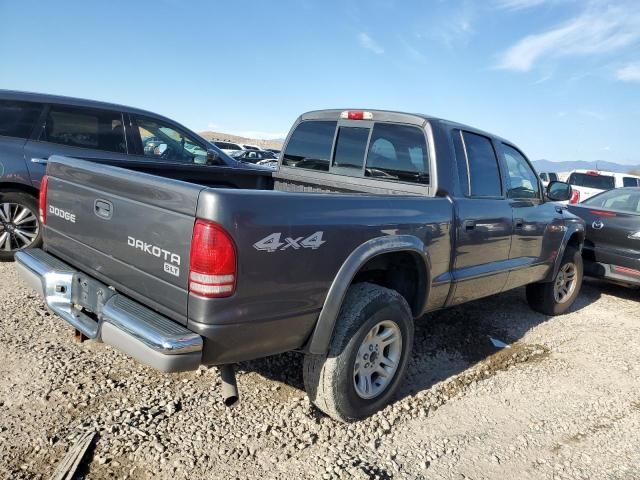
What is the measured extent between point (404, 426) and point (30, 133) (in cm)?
512

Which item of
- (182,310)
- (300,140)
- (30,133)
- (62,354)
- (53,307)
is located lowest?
(62,354)

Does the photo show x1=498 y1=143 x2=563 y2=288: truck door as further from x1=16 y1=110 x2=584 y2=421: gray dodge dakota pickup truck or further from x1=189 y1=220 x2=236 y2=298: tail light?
x1=189 y1=220 x2=236 y2=298: tail light

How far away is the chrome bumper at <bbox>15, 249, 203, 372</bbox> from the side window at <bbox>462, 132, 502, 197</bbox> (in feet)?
8.25

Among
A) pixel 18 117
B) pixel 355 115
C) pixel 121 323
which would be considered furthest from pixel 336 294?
pixel 18 117

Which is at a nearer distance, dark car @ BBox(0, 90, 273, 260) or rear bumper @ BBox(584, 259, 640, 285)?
dark car @ BBox(0, 90, 273, 260)

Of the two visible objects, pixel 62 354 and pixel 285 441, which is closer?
pixel 285 441

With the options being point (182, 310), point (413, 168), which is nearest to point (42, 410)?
point (182, 310)

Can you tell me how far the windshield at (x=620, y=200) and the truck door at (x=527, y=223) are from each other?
2101 mm

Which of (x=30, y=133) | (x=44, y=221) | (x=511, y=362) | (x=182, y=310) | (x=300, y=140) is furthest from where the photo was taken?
(x=30, y=133)

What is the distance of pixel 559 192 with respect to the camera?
4.92m

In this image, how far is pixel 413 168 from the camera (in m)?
3.66

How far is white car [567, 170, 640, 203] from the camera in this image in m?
13.4

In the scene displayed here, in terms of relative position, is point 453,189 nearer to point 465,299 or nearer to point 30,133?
point 465,299

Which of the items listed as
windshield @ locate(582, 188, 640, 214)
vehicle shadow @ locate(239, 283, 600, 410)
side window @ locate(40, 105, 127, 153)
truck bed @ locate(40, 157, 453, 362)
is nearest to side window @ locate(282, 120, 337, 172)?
truck bed @ locate(40, 157, 453, 362)
